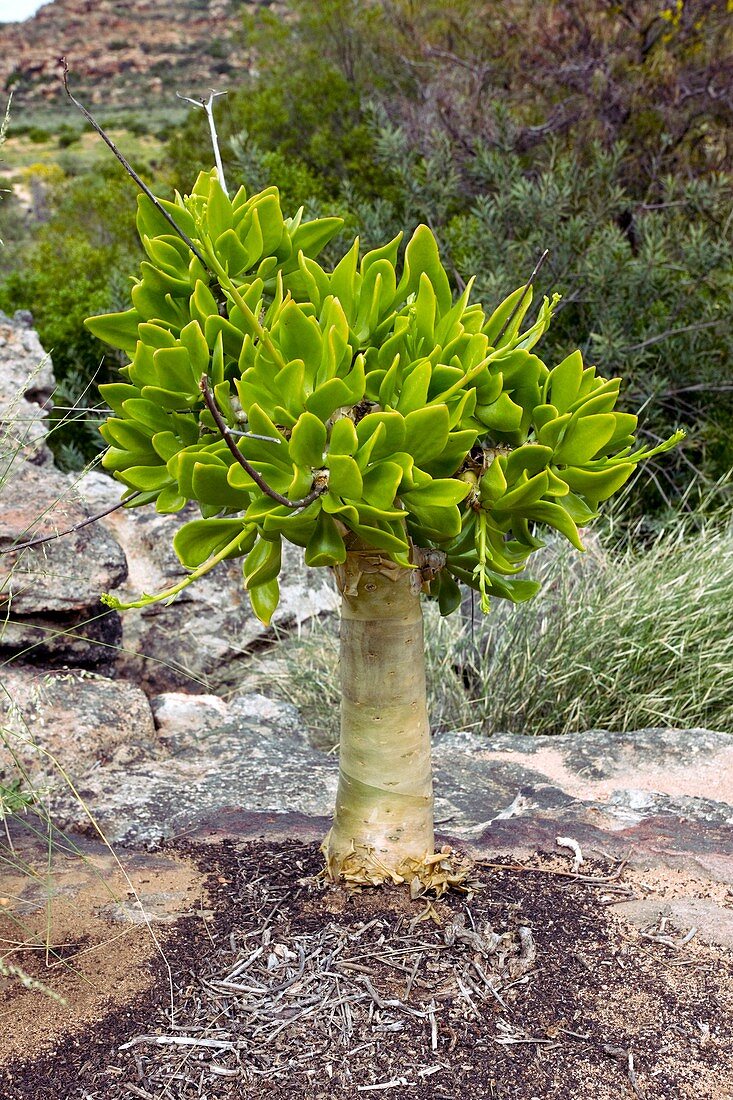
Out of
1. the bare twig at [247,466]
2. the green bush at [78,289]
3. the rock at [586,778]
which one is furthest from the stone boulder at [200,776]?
the green bush at [78,289]

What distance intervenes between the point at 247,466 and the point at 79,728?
5.63 ft

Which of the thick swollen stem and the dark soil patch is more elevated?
the thick swollen stem

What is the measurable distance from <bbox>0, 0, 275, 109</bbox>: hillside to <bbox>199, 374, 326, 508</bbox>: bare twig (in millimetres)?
35933

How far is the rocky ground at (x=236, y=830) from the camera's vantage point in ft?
4.97

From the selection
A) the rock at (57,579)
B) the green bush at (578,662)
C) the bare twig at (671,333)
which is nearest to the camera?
the rock at (57,579)

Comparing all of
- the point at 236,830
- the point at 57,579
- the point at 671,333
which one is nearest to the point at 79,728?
the point at 57,579

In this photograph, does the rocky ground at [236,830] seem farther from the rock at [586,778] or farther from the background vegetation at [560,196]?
the background vegetation at [560,196]

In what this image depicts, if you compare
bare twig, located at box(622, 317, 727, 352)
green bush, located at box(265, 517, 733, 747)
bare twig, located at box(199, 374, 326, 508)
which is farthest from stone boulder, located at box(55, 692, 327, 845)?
bare twig, located at box(622, 317, 727, 352)

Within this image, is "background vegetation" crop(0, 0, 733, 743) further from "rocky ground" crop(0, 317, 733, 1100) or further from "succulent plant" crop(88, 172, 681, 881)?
"succulent plant" crop(88, 172, 681, 881)

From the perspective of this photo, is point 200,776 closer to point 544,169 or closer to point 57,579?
point 57,579

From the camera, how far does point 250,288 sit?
1.52 m

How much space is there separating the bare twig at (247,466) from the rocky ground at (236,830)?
19.9 inches

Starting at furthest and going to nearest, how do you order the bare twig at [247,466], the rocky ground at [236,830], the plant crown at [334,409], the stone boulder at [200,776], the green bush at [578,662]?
the green bush at [578,662] < the stone boulder at [200,776] < the rocky ground at [236,830] < the plant crown at [334,409] < the bare twig at [247,466]

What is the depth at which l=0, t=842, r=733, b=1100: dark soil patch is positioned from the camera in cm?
141
